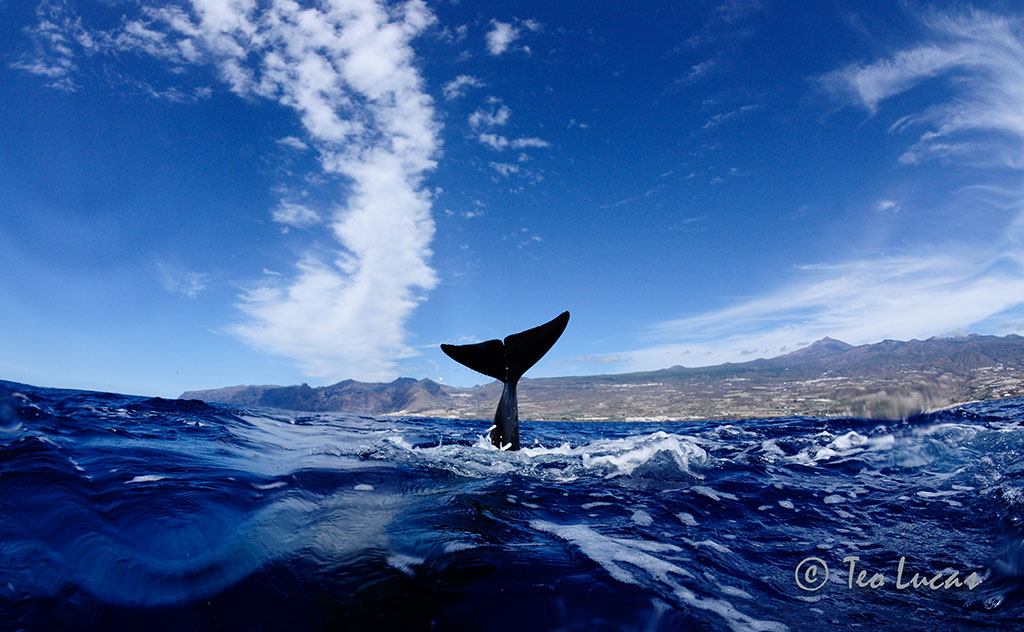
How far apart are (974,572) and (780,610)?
219 cm

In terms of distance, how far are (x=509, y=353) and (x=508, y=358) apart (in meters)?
0.15

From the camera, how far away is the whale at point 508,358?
11.6 meters

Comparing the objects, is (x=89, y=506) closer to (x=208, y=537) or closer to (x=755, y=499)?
(x=208, y=537)

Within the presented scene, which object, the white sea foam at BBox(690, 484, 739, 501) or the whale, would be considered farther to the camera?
the whale

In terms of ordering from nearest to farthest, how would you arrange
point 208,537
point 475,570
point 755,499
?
point 475,570, point 208,537, point 755,499

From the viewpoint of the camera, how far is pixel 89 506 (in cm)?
483

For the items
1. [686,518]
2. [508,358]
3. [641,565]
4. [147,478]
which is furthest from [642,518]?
[147,478]

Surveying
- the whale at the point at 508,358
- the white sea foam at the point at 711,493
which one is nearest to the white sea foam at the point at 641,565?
the white sea foam at the point at 711,493

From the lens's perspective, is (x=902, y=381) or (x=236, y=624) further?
(x=902, y=381)

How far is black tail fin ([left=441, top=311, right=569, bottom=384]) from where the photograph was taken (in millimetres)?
11844

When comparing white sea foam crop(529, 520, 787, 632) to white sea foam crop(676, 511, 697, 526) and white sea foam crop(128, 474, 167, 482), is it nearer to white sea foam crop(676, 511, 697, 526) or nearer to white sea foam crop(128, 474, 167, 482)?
white sea foam crop(676, 511, 697, 526)

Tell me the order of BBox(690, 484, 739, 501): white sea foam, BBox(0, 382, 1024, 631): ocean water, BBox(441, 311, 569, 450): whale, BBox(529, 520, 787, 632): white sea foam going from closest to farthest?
BBox(0, 382, 1024, 631): ocean water < BBox(529, 520, 787, 632): white sea foam < BBox(690, 484, 739, 501): white sea foam < BBox(441, 311, 569, 450): whale

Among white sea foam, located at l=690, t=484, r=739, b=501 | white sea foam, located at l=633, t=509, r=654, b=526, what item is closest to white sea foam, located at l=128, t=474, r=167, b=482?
white sea foam, located at l=633, t=509, r=654, b=526

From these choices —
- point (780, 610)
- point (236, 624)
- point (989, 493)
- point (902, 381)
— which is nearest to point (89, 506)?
point (236, 624)
